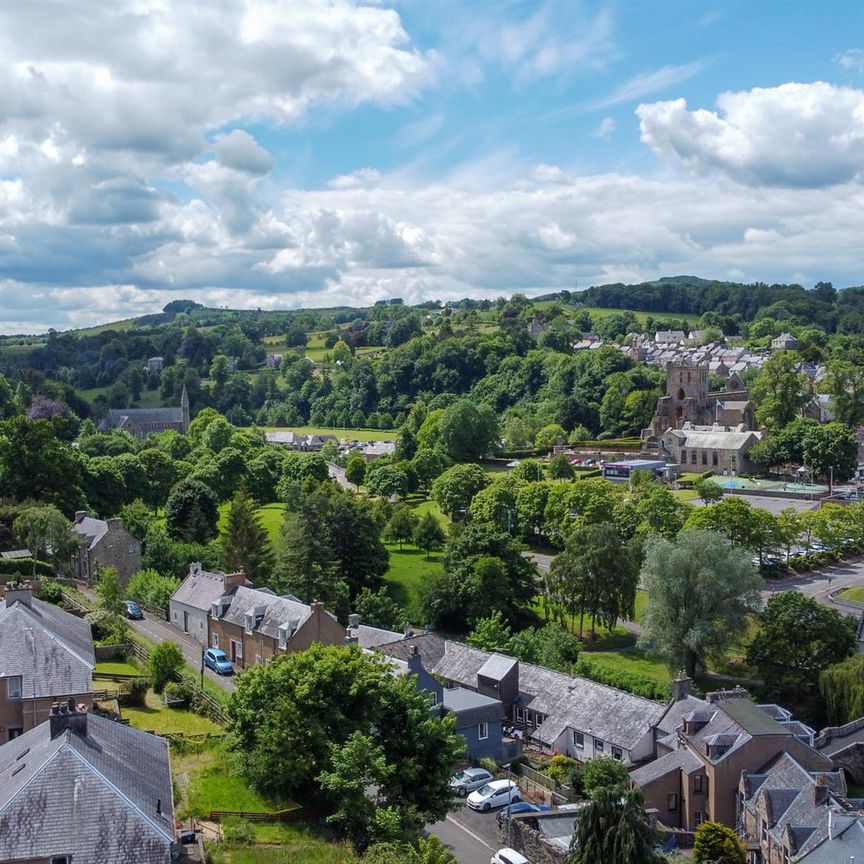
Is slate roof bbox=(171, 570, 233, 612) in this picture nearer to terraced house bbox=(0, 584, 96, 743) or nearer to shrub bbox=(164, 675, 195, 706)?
shrub bbox=(164, 675, 195, 706)

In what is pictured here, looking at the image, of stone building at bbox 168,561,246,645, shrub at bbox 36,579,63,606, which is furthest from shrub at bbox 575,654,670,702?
shrub at bbox 36,579,63,606

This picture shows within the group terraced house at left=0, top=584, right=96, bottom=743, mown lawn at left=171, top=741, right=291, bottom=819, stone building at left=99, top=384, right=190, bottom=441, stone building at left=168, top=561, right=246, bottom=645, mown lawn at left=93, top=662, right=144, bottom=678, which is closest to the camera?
mown lawn at left=171, top=741, right=291, bottom=819

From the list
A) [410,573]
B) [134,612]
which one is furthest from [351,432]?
[134,612]

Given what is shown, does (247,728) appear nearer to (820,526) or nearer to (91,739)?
(91,739)

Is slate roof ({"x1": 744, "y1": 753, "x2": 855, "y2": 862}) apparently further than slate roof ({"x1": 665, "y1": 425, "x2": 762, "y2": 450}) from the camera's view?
No

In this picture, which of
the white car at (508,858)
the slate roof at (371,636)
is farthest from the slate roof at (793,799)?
the slate roof at (371,636)

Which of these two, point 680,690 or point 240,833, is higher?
point 240,833

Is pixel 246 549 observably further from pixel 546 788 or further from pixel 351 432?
pixel 351 432

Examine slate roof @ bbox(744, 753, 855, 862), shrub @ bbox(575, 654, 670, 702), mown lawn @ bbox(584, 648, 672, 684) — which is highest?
slate roof @ bbox(744, 753, 855, 862)
